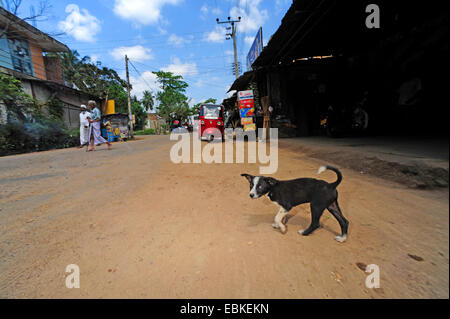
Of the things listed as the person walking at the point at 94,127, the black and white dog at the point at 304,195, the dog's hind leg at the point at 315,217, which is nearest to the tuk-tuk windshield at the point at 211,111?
the person walking at the point at 94,127

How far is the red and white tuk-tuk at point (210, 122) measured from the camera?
36.3ft

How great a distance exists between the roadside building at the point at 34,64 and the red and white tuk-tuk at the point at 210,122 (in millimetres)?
10118

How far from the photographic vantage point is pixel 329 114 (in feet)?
25.2

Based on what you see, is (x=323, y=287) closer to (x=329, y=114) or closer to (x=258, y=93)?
(x=329, y=114)

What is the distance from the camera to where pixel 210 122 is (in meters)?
11.1

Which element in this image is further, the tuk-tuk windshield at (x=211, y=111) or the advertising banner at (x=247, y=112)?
the tuk-tuk windshield at (x=211, y=111)

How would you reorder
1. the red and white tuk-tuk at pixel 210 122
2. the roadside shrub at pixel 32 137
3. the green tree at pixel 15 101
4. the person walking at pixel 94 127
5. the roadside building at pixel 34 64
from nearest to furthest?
the person walking at pixel 94 127 < the roadside shrub at pixel 32 137 < the green tree at pixel 15 101 < the red and white tuk-tuk at pixel 210 122 < the roadside building at pixel 34 64

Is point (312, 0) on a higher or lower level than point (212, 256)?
higher

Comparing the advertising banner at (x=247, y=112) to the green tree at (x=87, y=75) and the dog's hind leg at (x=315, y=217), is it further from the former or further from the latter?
the green tree at (x=87, y=75)

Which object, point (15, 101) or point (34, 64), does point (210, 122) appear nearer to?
point (15, 101)

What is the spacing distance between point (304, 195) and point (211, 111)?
33.2 feet
